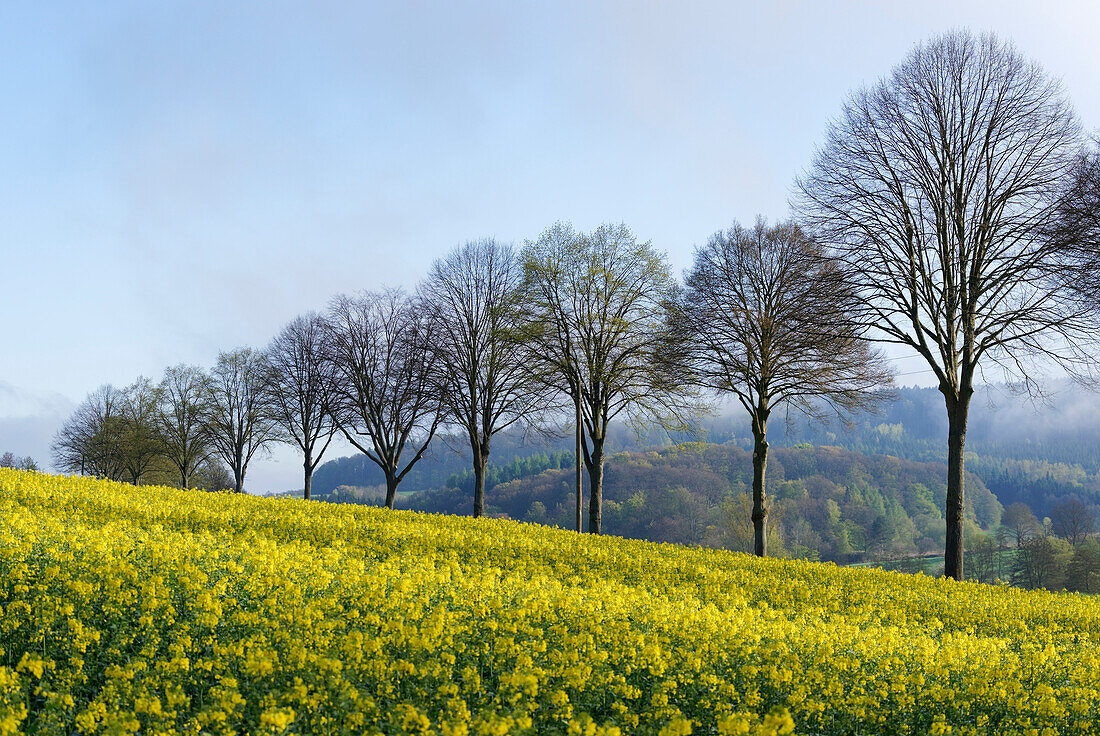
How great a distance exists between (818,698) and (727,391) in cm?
1761

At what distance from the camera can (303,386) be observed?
3619 centimetres

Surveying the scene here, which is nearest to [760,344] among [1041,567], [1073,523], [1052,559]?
[1041,567]

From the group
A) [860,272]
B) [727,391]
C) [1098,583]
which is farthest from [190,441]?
[1098,583]

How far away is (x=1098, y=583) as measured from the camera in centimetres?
6253

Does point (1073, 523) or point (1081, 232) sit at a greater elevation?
point (1081, 232)

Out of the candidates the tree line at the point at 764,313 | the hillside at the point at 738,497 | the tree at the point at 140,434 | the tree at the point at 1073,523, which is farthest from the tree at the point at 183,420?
the tree at the point at 1073,523

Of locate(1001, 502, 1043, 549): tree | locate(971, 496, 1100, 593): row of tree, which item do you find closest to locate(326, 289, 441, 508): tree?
locate(971, 496, 1100, 593): row of tree

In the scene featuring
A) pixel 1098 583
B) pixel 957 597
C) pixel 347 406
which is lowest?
pixel 1098 583

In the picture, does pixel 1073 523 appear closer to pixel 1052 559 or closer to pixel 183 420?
pixel 1052 559

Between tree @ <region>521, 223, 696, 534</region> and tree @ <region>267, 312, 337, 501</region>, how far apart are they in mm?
15398

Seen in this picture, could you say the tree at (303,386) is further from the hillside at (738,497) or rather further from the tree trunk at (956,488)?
the hillside at (738,497)

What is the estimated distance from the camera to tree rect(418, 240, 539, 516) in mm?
27750

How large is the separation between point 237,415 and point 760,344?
3564 centimetres

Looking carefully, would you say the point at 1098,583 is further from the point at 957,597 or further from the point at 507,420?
the point at 957,597
